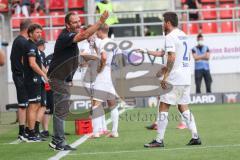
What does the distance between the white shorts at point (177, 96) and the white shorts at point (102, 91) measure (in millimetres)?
2860

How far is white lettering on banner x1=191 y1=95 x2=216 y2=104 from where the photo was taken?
26828mm

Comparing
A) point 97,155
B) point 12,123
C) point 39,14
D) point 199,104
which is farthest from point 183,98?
point 39,14

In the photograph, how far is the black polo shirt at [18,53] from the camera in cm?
1534

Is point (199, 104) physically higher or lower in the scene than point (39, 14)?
lower

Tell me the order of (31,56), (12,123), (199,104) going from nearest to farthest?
(31,56)
(12,123)
(199,104)

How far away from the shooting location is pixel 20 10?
30.2 m

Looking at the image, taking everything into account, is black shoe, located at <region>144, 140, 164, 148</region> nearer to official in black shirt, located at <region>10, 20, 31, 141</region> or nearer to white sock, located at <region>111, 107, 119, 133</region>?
white sock, located at <region>111, 107, 119, 133</region>

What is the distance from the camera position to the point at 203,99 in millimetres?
26891

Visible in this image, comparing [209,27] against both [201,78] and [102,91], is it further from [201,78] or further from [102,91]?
[102,91]

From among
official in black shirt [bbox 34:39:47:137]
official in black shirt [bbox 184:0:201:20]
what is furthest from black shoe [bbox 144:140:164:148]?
official in black shirt [bbox 184:0:201:20]

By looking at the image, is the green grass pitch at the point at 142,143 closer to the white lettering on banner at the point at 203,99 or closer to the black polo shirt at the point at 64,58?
the black polo shirt at the point at 64,58

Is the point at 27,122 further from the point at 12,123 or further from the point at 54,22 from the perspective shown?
the point at 54,22

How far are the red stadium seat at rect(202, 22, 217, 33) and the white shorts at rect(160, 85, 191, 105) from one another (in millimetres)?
16690

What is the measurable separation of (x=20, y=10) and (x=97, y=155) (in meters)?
18.8
